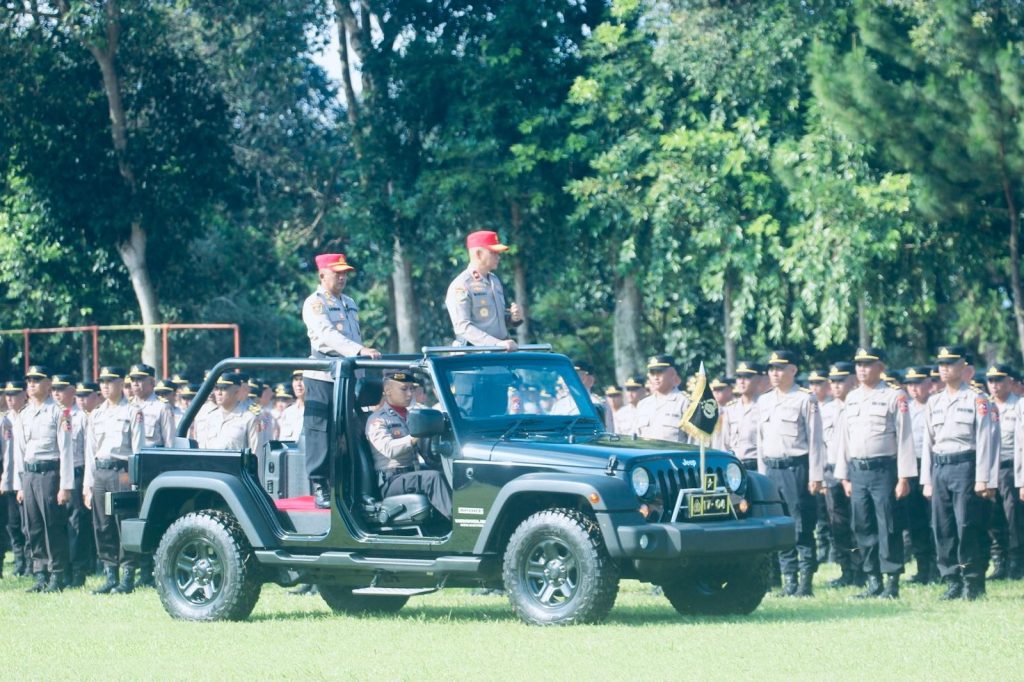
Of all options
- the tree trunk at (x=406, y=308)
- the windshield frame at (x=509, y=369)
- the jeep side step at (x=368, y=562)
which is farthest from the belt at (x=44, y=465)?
the tree trunk at (x=406, y=308)

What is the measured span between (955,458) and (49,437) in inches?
307

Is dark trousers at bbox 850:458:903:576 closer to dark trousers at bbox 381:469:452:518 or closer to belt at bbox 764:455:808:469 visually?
belt at bbox 764:455:808:469

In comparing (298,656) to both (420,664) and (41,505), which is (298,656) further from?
(41,505)

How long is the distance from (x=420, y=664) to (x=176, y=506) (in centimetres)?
362

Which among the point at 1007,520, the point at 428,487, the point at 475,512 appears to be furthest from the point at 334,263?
the point at 1007,520

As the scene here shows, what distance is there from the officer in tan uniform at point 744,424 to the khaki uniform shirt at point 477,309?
3280 mm

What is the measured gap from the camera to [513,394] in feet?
38.3

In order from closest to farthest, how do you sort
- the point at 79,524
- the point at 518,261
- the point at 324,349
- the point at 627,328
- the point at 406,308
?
the point at 324,349
the point at 79,524
the point at 627,328
the point at 518,261
the point at 406,308

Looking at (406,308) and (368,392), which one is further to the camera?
(406,308)

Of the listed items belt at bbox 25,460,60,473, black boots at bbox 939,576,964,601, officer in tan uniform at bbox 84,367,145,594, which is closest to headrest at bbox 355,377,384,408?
officer in tan uniform at bbox 84,367,145,594

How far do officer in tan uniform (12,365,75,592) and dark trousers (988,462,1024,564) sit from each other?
802cm

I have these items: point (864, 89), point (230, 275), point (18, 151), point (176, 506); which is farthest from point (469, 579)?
point (230, 275)

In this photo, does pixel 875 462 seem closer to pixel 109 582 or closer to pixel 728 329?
Answer: pixel 109 582

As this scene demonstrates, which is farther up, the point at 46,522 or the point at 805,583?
the point at 46,522
